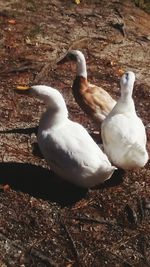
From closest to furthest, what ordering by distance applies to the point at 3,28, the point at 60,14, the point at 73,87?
the point at 73,87 < the point at 3,28 < the point at 60,14

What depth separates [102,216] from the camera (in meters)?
5.48

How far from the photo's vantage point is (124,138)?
562 cm

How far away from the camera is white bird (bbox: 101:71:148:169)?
5.60 m

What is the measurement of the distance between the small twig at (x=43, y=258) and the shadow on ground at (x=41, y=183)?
638 mm

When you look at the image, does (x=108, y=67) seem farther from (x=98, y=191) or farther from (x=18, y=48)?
(x=98, y=191)

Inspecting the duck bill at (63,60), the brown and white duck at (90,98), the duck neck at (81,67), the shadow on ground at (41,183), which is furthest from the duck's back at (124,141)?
the duck bill at (63,60)

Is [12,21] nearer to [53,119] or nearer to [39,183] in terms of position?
[53,119]

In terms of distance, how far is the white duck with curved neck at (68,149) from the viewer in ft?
17.5

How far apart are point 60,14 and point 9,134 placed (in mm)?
3341

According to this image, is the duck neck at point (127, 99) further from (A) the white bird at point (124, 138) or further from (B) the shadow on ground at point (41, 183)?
(B) the shadow on ground at point (41, 183)

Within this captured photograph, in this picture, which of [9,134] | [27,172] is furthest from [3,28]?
[27,172]

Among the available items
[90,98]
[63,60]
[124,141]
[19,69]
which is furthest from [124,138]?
[19,69]

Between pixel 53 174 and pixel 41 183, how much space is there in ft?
0.65

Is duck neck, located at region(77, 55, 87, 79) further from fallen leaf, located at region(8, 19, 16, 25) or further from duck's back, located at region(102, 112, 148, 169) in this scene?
fallen leaf, located at region(8, 19, 16, 25)
